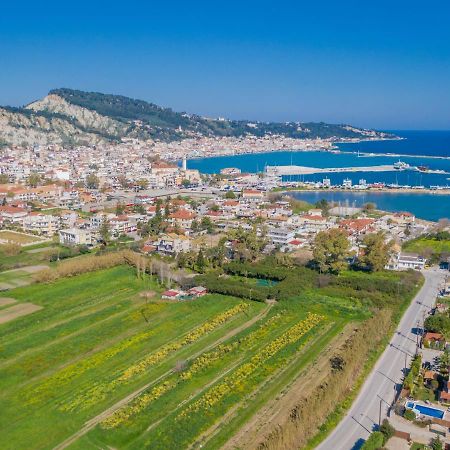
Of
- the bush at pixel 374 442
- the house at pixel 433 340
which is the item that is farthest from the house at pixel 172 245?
the bush at pixel 374 442

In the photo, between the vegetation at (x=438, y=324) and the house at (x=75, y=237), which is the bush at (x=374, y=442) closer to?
the vegetation at (x=438, y=324)

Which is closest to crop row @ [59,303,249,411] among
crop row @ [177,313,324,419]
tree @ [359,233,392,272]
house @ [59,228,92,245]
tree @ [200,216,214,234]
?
crop row @ [177,313,324,419]

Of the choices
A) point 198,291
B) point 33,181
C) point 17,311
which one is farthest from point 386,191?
point 17,311

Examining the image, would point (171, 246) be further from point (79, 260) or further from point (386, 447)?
point (386, 447)

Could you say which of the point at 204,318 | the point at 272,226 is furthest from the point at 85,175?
the point at 204,318

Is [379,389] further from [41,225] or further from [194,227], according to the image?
[41,225]
